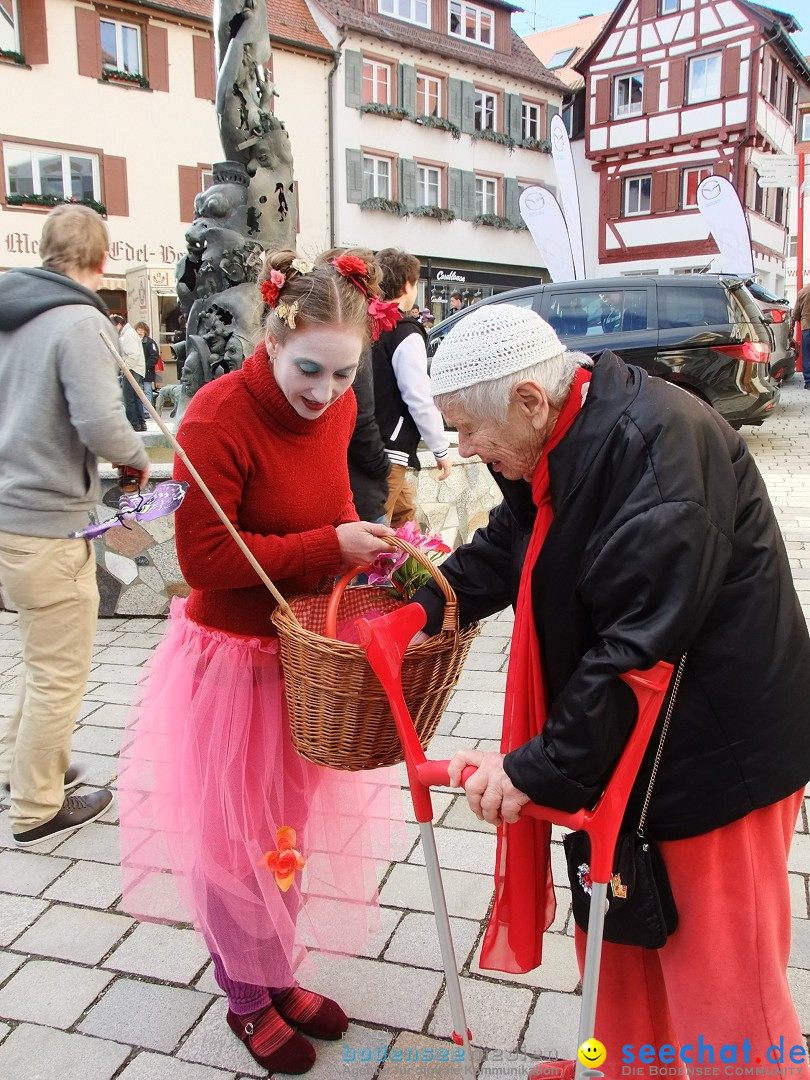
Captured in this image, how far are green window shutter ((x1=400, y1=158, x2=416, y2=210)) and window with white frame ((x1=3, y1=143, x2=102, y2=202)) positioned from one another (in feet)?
29.9

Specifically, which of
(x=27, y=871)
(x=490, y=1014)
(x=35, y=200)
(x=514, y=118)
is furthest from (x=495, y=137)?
(x=490, y=1014)

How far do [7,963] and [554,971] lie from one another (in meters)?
1.52

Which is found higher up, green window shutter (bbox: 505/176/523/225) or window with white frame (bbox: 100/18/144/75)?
window with white frame (bbox: 100/18/144/75)

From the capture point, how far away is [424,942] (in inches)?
103

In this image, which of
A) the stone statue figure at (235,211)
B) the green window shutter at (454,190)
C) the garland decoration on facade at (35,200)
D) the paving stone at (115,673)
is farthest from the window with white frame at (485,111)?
the paving stone at (115,673)

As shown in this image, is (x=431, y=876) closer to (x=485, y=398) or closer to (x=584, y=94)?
(x=485, y=398)

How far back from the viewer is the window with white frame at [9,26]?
19.4 m

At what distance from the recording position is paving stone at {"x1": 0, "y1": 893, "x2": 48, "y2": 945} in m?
2.73

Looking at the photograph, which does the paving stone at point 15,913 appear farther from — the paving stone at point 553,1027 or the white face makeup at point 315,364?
the white face makeup at point 315,364

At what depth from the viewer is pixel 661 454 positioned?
1.45m

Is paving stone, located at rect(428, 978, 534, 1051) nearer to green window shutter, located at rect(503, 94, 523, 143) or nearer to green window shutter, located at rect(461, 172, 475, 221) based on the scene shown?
green window shutter, located at rect(461, 172, 475, 221)

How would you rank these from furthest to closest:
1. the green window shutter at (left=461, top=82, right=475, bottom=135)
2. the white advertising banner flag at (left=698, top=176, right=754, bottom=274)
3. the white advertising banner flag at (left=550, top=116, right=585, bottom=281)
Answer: the green window shutter at (left=461, top=82, right=475, bottom=135) < the white advertising banner flag at (left=550, top=116, right=585, bottom=281) < the white advertising banner flag at (left=698, top=176, right=754, bottom=274)

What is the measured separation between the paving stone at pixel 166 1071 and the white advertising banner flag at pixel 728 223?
18.3m

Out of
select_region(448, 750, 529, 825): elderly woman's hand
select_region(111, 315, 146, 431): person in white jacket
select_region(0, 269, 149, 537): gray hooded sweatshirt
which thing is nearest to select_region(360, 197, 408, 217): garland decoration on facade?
select_region(111, 315, 146, 431): person in white jacket
